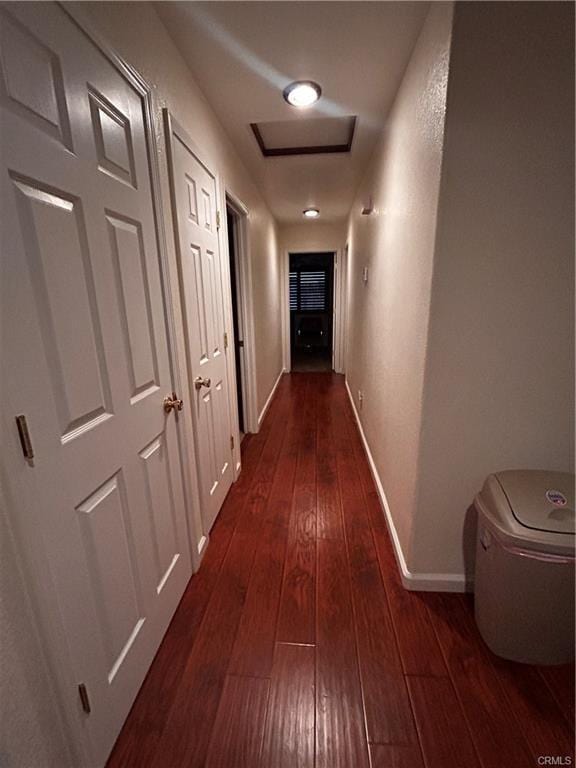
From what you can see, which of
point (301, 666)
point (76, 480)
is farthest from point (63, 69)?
point (301, 666)

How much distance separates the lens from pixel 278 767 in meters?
0.94

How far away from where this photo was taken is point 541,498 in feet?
3.72

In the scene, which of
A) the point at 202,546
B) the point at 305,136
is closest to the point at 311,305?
the point at 305,136

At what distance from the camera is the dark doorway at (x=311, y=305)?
7.08 metres

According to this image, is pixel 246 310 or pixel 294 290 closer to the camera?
pixel 246 310

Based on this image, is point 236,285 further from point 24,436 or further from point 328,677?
point 328,677

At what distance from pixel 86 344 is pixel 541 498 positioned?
151 centimetres

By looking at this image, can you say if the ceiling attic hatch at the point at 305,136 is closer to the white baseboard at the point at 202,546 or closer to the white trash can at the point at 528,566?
the white trash can at the point at 528,566

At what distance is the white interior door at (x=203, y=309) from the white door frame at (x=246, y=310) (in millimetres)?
451

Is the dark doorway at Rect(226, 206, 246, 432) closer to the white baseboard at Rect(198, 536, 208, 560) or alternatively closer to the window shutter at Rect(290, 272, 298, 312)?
the white baseboard at Rect(198, 536, 208, 560)

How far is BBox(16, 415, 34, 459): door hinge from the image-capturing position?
0.66m

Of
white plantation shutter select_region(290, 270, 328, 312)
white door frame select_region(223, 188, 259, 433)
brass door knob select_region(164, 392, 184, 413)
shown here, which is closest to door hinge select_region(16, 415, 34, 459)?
brass door knob select_region(164, 392, 184, 413)

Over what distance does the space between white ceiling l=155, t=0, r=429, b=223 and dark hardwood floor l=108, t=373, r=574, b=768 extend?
2.33m

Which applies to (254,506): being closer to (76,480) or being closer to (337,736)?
(337,736)
